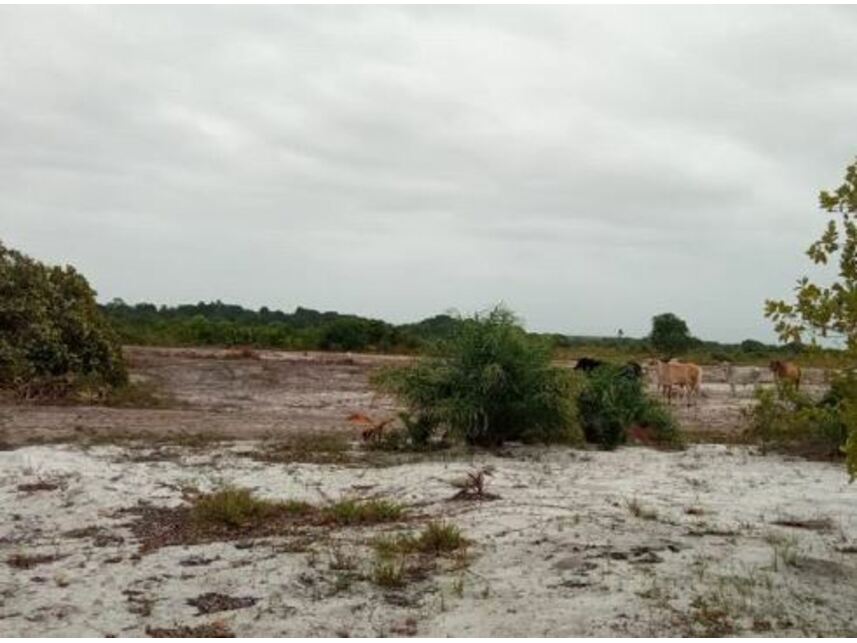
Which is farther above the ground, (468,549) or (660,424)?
(660,424)

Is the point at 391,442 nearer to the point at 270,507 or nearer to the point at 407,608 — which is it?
the point at 270,507

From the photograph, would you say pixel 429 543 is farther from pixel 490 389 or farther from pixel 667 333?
pixel 667 333

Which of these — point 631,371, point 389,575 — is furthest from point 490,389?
point 389,575

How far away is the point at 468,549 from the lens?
711 centimetres

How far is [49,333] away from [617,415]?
11262 millimetres

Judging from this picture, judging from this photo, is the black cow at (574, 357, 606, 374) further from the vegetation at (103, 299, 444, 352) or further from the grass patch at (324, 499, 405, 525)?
the vegetation at (103, 299, 444, 352)

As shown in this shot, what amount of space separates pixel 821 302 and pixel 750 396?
18.1 meters

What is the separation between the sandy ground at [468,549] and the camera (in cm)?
577

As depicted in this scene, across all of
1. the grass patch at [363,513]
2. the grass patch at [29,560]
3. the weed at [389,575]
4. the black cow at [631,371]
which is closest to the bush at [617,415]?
the black cow at [631,371]

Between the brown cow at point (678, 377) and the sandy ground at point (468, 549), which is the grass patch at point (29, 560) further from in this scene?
the brown cow at point (678, 377)

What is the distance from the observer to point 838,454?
12648mm

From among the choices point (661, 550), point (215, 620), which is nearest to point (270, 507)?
point (215, 620)

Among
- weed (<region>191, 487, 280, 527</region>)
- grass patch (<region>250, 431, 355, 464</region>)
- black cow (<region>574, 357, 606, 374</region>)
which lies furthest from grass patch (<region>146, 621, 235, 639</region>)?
black cow (<region>574, 357, 606, 374</region>)

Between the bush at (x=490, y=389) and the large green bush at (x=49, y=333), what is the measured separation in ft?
26.8
